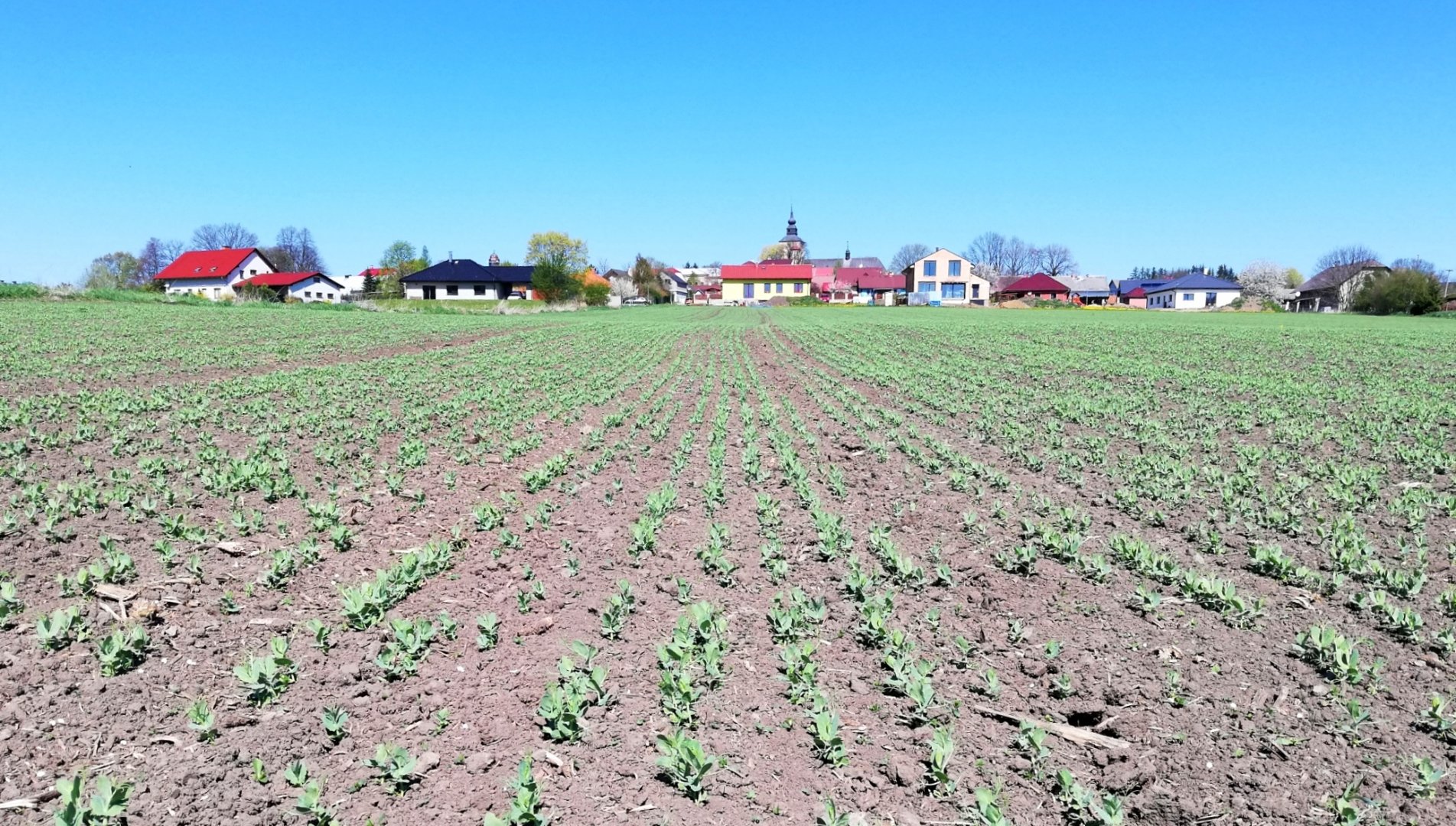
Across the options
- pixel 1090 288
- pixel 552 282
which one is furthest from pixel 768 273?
pixel 1090 288

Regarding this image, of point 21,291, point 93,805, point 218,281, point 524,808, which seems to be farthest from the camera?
point 218,281

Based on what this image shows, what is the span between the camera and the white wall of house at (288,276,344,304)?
82.3 meters

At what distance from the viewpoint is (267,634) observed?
5.06 meters

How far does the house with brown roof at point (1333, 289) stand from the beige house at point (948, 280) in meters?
36.6

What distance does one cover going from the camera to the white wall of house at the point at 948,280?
103000 millimetres

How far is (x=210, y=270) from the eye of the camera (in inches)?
3177

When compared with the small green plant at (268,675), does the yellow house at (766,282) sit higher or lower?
higher

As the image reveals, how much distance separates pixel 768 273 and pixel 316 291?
57429 millimetres

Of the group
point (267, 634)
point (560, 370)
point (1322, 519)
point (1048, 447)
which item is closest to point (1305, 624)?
point (1322, 519)

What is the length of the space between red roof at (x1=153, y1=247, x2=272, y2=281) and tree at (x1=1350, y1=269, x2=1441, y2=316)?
112 metres

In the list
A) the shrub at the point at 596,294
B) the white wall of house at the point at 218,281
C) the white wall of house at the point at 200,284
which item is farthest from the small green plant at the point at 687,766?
the white wall of house at the point at 200,284

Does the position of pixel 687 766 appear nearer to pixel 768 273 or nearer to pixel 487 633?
pixel 487 633

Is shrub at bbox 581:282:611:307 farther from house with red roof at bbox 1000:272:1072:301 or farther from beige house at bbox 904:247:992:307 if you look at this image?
house with red roof at bbox 1000:272:1072:301

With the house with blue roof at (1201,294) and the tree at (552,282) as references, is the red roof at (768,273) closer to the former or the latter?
the tree at (552,282)
